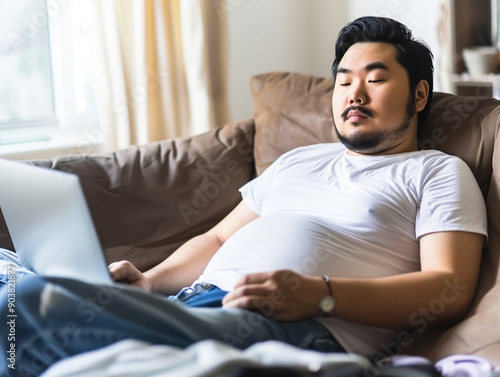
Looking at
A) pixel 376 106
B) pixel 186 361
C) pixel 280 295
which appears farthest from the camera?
pixel 376 106

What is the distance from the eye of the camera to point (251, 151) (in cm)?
203

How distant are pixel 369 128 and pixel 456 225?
345mm

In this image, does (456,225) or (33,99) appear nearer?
(456,225)

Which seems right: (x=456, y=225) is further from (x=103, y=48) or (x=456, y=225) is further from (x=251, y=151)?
(x=103, y=48)

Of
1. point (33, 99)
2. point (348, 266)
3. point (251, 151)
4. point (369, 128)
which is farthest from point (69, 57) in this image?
point (348, 266)

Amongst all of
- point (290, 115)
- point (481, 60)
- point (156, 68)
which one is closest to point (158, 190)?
point (290, 115)

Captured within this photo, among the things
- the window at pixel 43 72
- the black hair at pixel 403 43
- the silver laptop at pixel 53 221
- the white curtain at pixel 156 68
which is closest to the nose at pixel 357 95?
the black hair at pixel 403 43

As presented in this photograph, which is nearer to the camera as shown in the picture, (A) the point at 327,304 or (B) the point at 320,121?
(A) the point at 327,304

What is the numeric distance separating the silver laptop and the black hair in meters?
0.90

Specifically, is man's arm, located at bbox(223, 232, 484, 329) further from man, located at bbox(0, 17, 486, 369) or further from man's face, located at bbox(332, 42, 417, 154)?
man's face, located at bbox(332, 42, 417, 154)

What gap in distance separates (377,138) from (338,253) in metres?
0.32

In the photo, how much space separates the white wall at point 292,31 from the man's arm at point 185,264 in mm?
1412

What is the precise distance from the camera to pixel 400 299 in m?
1.25

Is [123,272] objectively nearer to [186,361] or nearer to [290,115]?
Answer: [186,361]
